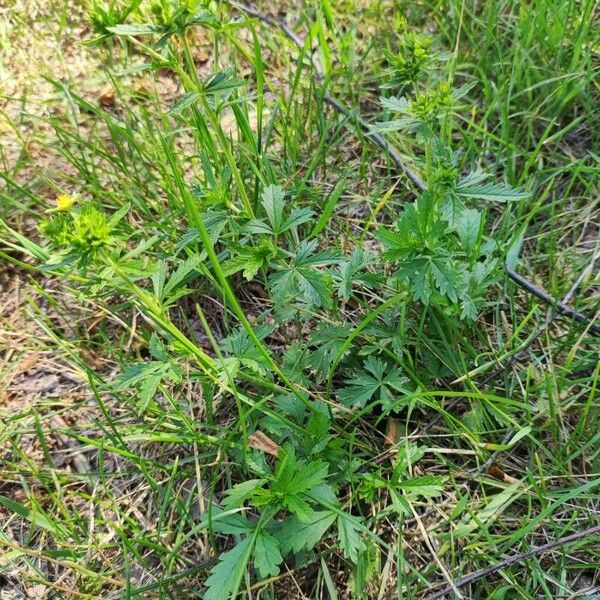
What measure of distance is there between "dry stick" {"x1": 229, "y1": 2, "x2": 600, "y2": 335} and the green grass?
0.05m

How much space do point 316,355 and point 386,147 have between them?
96cm

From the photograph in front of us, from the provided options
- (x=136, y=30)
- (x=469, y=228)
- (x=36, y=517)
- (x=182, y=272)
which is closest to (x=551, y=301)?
(x=469, y=228)

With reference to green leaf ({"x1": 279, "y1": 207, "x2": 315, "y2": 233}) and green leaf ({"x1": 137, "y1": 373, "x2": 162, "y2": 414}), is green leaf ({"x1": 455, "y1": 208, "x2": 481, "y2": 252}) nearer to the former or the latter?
green leaf ({"x1": 279, "y1": 207, "x2": 315, "y2": 233})

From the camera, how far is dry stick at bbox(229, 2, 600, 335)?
2021 mm

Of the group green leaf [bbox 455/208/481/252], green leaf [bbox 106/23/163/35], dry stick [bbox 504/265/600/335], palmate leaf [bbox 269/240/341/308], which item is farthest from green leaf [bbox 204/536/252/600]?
green leaf [bbox 106/23/163/35]

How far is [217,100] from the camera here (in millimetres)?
1758

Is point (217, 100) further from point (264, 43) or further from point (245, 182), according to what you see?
point (264, 43)

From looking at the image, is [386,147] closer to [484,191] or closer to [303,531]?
[484,191]

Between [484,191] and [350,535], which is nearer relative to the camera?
[350,535]

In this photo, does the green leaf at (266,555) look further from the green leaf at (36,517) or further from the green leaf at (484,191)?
the green leaf at (484,191)

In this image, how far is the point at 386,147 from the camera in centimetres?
241

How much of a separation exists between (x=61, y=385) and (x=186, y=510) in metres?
0.72

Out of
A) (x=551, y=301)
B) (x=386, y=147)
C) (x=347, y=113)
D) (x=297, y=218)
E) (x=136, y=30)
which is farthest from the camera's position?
(x=347, y=113)

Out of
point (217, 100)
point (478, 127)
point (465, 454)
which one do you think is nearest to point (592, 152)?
point (478, 127)
